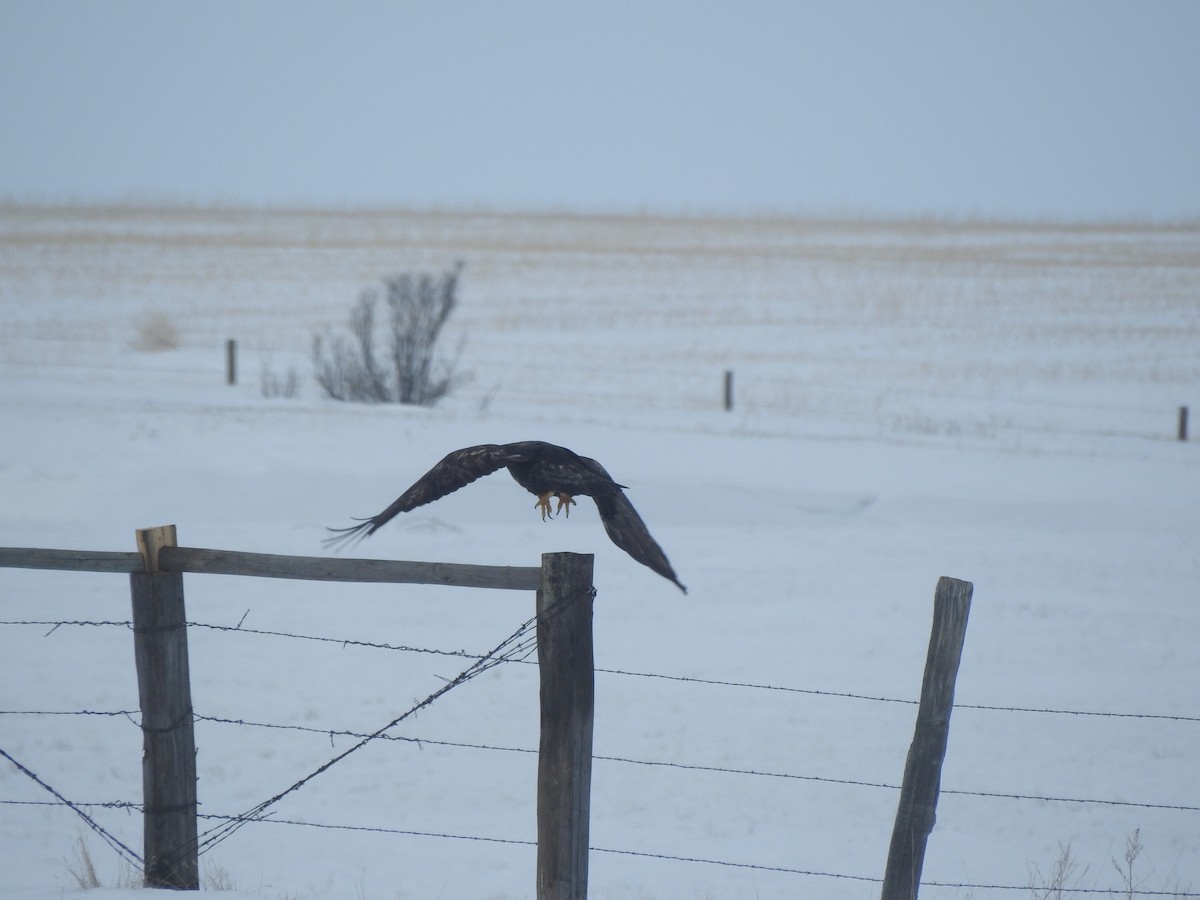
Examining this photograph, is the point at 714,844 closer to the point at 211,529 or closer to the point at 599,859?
the point at 599,859

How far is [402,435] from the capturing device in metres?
16.6

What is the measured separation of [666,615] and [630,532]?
6971 millimetres

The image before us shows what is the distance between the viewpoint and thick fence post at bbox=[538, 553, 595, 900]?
3502 mm

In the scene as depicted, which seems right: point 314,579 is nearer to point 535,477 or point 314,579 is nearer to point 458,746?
point 535,477

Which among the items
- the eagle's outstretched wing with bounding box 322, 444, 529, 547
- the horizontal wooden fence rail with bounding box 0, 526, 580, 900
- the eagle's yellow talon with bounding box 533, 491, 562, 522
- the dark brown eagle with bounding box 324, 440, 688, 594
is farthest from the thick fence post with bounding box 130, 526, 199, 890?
the eagle's yellow talon with bounding box 533, 491, 562, 522

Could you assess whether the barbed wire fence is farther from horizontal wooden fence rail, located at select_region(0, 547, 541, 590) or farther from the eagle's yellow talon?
the eagle's yellow talon

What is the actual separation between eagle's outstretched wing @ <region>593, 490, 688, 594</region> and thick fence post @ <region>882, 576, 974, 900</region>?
2.58ft

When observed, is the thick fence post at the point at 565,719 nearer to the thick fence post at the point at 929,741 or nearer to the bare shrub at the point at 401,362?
the thick fence post at the point at 929,741

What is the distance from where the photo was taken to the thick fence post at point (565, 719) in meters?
3.50

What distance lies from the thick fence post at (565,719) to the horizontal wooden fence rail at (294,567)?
0.10 metres

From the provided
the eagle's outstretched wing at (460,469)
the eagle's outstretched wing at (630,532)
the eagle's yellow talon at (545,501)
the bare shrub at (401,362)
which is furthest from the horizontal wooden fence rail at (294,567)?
the bare shrub at (401,362)

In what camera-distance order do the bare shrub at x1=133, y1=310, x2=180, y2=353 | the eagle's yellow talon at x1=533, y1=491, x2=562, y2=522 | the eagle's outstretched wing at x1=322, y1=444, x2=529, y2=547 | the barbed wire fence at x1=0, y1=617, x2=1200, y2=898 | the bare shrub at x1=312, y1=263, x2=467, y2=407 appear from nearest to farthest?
the barbed wire fence at x1=0, y1=617, x2=1200, y2=898
the eagle's outstretched wing at x1=322, y1=444, x2=529, y2=547
the eagle's yellow talon at x1=533, y1=491, x2=562, y2=522
the bare shrub at x1=312, y1=263, x2=467, y2=407
the bare shrub at x1=133, y1=310, x2=180, y2=353

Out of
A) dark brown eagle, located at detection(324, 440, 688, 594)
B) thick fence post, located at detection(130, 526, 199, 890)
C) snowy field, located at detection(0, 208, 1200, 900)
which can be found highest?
dark brown eagle, located at detection(324, 440, 688, 594)

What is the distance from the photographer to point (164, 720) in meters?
4.03
